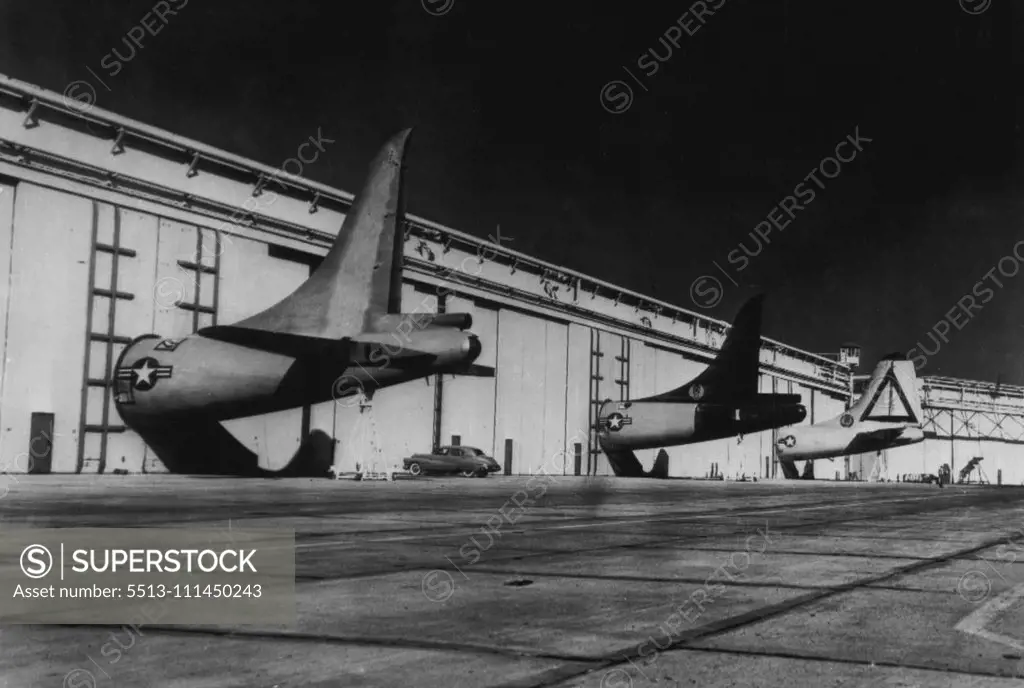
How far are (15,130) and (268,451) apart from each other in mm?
14638

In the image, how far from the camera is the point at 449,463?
43875mm

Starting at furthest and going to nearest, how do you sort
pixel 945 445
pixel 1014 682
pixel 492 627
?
pixel 945 445 → pixel 492 627 → pixel 1014 682

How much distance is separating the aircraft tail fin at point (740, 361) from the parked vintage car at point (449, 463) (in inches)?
487

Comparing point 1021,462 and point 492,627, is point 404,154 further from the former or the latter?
point 1021,462

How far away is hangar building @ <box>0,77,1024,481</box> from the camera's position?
98.8ft

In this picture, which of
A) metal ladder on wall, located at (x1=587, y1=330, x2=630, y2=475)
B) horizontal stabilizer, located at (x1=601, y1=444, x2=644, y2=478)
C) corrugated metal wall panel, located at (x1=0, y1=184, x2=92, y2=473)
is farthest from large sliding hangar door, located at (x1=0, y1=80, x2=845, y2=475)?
horizontal stabilizer, located at (x1=601, y1=444, x2=644, y2=478)

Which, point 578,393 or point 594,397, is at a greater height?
point 578,393

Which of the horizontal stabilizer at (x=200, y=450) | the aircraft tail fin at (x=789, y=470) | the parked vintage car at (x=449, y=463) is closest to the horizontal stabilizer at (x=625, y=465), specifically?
the parked vintage car at (x=449, y=463)

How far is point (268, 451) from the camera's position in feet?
122

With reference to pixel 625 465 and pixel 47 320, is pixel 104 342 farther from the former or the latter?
pixel 625 465

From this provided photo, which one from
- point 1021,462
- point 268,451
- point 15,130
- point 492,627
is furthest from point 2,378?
point 1021,462

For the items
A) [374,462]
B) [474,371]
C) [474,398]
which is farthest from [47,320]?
[474,398]

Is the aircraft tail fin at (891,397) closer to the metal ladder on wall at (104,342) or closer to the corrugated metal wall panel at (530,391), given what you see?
the corrugated metal wall panel at (530,391)

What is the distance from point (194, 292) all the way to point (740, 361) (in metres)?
25.4
